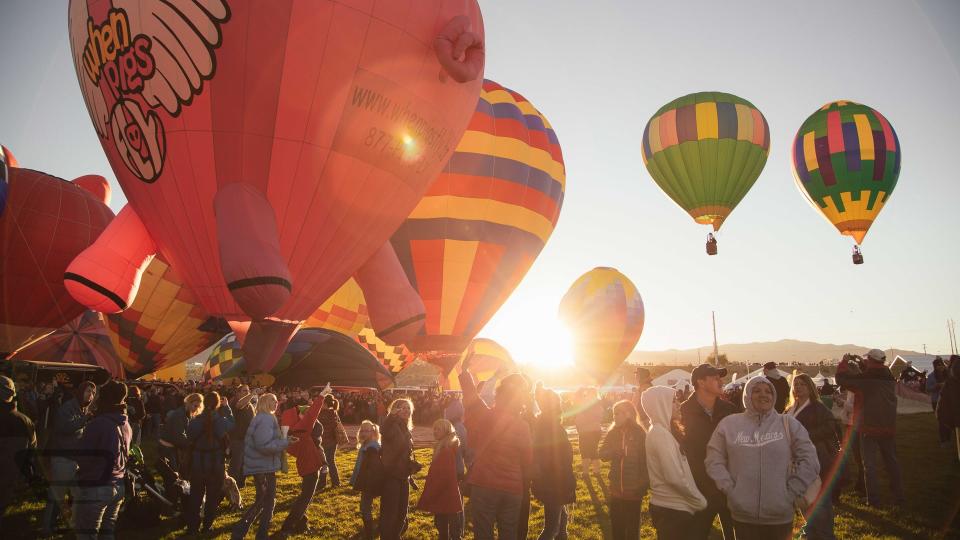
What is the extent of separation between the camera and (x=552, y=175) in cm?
1542

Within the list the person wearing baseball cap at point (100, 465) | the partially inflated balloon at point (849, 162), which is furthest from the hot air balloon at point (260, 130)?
the partially inflated balloon at point (849, 162)

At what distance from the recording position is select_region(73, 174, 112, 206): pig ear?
65.4 feet

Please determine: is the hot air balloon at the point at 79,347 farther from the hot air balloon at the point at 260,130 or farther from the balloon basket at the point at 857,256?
the balloon basket at the point at 857,256

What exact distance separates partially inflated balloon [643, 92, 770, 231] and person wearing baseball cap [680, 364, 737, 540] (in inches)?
655

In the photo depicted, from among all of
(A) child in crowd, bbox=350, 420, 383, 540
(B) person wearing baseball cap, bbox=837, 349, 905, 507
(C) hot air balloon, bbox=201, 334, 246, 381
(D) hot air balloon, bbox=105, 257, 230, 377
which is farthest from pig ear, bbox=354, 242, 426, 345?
(C) hot air balloon, bbox=201, 334, 246, 381

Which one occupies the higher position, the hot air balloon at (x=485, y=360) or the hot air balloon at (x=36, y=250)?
the hot air balloon at (x=36, y=250)

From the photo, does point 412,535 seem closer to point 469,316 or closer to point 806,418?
point 806,418

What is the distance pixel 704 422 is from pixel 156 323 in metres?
16.8

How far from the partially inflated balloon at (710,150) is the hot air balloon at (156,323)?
49.7 feet

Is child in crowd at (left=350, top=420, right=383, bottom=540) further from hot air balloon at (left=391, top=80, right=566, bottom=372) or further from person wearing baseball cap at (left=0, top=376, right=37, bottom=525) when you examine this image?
hot air balloon at (left=391, top=80, right=566, bottom=372)

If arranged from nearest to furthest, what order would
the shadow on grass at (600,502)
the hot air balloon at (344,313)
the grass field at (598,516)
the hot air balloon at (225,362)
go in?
the grass field at (598,516)
the shadow on grass at (600,502)
the hot air balloon at (344,313)
the hot air balloon at (225,362)

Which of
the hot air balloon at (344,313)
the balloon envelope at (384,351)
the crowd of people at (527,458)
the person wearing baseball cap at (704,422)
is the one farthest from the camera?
the balloon envelope at (384,351)

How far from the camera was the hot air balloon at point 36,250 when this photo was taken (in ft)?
46.8

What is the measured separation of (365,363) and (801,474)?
20.9 m
